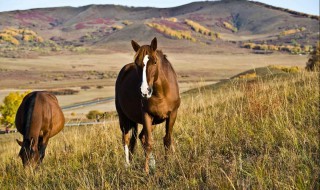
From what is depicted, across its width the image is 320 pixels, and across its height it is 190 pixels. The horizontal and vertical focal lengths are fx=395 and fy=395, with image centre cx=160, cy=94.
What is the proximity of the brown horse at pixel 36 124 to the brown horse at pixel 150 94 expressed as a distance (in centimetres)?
244

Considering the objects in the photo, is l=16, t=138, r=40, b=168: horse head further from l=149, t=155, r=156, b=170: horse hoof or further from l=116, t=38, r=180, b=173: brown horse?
l=149, t=155, r=156, b=170: horse hoof

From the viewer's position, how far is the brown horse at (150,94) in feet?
19.0

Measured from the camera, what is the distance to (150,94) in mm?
5684

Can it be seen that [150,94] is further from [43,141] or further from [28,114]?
[43,141]

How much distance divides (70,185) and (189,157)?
6.07 ft

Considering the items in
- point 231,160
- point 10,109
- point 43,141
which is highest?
point 231,160

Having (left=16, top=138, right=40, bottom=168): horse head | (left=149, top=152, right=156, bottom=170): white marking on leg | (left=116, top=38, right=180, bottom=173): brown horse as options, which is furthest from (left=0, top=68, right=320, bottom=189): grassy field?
(left=116, top=38, right=180, bottom=173): brown horse

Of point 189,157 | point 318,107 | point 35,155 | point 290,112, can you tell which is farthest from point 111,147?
point 318,107

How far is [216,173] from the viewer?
4.74 meters

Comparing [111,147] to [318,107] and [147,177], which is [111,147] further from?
[318,107]

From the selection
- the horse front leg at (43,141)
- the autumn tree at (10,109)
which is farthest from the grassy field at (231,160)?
the autumn tree at (10,109)

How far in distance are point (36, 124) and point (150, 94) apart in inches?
187

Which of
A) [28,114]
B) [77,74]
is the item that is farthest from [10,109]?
[77,74]

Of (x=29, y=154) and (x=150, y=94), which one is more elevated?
(x=150, y=94)
